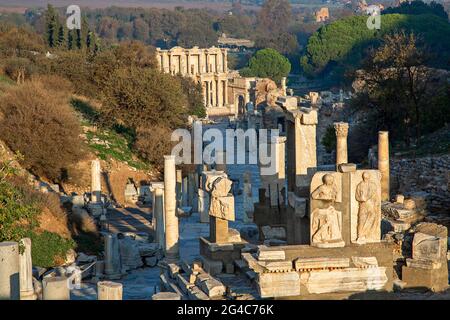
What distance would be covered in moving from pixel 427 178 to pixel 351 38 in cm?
7451

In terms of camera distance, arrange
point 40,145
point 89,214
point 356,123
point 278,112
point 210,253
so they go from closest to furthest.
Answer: point 210,253
point 89,214
point 40,145
point 356,123
point 278,112

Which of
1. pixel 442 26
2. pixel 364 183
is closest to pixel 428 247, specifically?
pixel 364 183

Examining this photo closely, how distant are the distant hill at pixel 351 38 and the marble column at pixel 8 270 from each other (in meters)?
83.0

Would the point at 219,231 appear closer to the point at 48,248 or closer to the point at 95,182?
the point at 48,248

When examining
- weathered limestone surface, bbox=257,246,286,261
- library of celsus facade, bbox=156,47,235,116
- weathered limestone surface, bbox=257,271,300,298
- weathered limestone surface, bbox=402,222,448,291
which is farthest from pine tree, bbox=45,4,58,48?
weathered limestone surface, bbox=257,271,300,298

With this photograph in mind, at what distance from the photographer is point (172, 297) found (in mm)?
14383

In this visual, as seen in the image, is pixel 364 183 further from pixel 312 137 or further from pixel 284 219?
pixel 284 219

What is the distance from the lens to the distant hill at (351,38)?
9650 cm

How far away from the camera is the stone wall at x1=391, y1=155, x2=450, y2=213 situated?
1136 inches

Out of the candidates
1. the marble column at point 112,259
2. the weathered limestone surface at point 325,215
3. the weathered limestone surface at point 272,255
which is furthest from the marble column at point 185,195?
the weathered limestone surface at point 272,255

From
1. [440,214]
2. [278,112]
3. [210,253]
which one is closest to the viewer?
[210,253]

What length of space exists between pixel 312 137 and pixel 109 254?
6.53 m

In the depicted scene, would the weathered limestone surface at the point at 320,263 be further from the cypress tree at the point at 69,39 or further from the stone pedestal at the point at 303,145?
the cypress tree at the point at 69,39

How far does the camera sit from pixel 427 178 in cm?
3097
